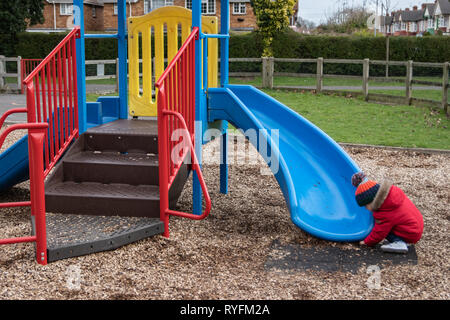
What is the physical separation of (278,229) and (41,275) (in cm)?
234

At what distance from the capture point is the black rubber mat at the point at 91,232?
A: 4191 mm

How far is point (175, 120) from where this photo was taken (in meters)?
5.23

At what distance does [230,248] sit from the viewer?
4715 millimetres

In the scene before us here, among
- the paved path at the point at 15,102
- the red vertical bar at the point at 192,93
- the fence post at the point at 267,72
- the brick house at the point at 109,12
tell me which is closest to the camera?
the red vertical bar at the point at 192,93

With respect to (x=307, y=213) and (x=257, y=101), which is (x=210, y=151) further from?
(x=307, y=213)

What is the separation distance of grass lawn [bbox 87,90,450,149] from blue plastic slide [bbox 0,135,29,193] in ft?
21.0

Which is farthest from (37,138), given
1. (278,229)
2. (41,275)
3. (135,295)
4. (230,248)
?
(278,229)

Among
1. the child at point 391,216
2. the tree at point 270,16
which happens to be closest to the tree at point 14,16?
the tree at point 270,16

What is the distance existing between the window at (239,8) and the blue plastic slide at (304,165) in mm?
37299

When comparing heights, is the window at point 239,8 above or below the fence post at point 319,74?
above

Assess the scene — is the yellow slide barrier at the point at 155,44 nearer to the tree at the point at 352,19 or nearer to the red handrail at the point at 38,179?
the red handrail at the point at 38,179

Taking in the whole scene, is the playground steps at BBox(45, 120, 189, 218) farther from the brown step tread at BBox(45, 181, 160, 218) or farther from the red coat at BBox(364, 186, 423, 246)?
the red coat at BBox(364, 186, 423, 246)

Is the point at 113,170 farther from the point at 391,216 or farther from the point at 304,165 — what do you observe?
the point at 391,216

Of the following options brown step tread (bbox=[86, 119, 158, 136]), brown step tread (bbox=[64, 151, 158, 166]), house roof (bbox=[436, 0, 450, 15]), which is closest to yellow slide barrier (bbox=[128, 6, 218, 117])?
brown step tread (bbox=[86, 119, 158, 136])
